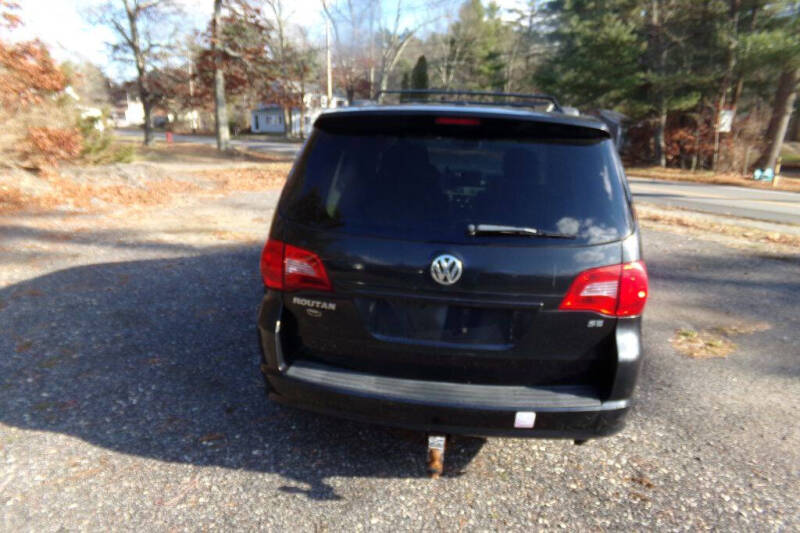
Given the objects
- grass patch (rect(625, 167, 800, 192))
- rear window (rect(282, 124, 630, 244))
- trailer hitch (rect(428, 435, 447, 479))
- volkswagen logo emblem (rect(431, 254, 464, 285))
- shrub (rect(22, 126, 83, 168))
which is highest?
rear window (rect(282, 124, 630, 244))

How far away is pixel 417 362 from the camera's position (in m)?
2.42

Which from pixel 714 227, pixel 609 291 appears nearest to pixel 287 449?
pixel 609 291

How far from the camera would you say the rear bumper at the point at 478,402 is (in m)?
2.36

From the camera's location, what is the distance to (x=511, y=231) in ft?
7.62

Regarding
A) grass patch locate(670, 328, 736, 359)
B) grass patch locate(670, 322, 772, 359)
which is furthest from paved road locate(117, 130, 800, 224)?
grass patch locate(670, 328, 736, 359)

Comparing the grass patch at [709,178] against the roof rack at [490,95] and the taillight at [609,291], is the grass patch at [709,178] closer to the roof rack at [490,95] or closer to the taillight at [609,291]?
the roof rack at [490,95]

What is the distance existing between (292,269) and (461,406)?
3.26 ft

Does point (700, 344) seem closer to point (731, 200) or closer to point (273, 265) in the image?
point (273, 265)

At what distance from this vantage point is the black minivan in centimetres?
232

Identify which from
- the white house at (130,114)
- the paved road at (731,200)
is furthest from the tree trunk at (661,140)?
the white house at (130,114)

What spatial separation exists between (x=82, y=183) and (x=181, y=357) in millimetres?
9663

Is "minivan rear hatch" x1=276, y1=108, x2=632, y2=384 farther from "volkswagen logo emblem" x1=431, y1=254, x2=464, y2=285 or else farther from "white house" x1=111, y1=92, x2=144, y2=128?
"white house" x1=111, y1=92, x2=144, y2=128

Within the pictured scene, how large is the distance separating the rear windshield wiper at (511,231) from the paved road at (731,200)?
1246 cm

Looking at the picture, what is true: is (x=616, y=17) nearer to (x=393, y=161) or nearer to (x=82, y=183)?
(x=82, y=183)
